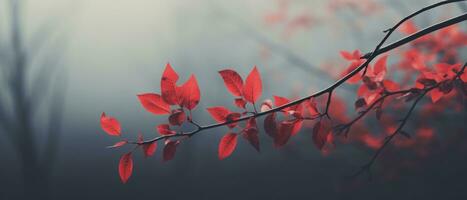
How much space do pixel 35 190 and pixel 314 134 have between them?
520 cm

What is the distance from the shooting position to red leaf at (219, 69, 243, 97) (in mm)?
936

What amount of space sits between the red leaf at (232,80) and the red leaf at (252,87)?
15mm

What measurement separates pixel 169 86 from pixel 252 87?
19 cm

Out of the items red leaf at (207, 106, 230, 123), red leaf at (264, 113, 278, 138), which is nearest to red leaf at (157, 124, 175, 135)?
red leaf at (207, 106, 230, 123)

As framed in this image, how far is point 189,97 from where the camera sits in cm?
95

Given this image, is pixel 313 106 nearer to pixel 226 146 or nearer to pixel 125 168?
pixel 226 146

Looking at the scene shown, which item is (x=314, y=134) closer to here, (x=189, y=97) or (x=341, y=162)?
(x=189, y=97)

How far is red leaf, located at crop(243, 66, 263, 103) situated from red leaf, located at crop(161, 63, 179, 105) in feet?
0.54

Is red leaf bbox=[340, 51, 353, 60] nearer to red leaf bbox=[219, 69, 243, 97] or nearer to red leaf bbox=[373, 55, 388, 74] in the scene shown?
red leaf bbox=[373, 55, 388, 74]

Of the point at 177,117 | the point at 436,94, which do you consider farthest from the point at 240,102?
the point at 436,94

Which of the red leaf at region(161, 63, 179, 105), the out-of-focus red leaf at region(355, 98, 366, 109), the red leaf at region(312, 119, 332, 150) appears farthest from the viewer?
the out-of-focus red leaf at region(355, 98, 366, 109)

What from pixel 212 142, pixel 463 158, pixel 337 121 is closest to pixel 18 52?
pixel 337 121

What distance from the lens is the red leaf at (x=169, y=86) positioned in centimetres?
91

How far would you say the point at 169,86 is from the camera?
0.93 metres
